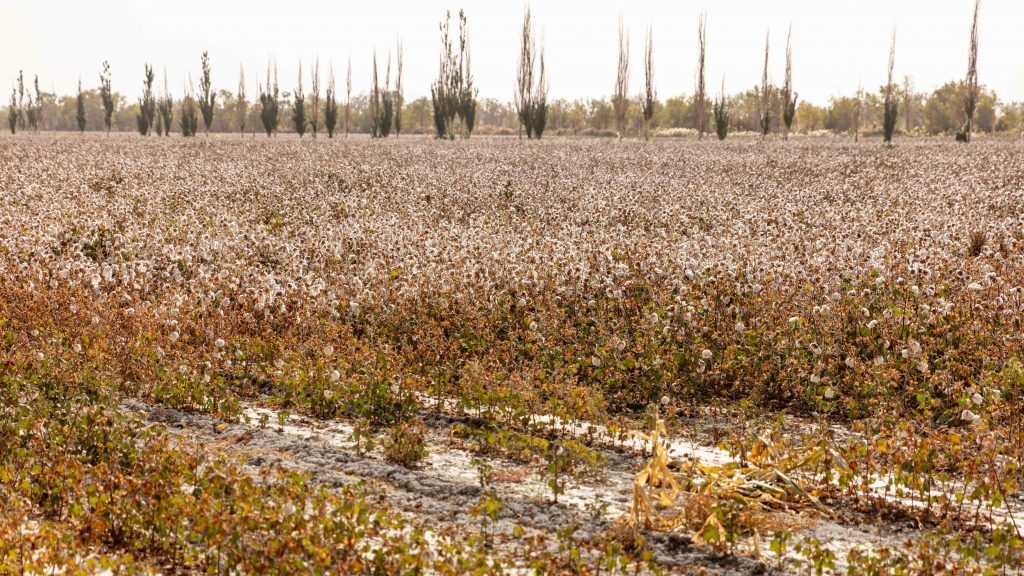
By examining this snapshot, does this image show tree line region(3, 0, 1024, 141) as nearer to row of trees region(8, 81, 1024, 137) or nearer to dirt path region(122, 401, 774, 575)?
row of trees region(8, 81, 1024, 137)

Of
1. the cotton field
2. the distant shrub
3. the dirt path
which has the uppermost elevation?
the distant shrub

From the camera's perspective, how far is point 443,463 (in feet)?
22.6

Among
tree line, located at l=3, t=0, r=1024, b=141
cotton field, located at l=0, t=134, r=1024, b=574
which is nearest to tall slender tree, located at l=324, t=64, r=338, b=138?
tree line, located at l=3, t=0, r=1024, b=141

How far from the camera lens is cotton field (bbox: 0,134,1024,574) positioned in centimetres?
528

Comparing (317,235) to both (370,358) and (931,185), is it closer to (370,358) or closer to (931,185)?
(370,358)

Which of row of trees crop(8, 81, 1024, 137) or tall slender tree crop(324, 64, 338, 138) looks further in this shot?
row of trees crop(8, 81, 1024, 137)

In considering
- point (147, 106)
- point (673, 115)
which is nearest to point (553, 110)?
point (673, 115)

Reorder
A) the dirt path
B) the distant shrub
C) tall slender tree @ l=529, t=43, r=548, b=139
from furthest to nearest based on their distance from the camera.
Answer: tall slender tree @ l=529, t=43, r=548, b=139 → the distant shrub → the dirt path

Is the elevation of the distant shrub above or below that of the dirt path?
above

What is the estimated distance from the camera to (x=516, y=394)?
7.91 meters

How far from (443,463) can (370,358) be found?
2.55 meters

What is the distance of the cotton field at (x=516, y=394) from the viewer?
5.28 m

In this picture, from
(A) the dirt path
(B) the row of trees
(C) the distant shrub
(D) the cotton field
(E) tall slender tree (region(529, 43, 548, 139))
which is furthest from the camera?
(B) the row of trees

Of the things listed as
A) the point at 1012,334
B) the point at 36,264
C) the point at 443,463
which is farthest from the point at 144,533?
the point at 36,264
